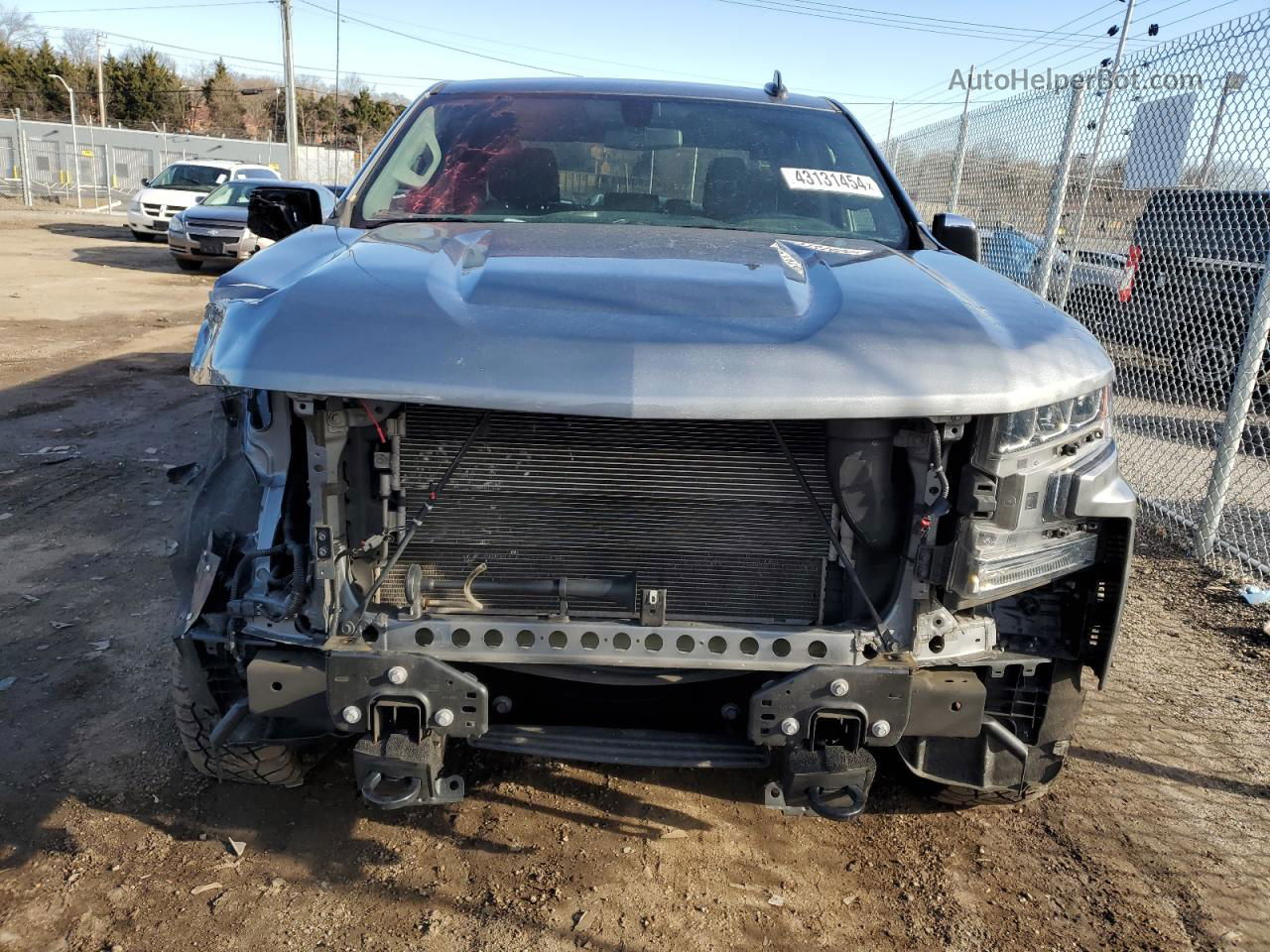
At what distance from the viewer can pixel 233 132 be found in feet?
177

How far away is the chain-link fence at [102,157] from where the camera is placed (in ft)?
106

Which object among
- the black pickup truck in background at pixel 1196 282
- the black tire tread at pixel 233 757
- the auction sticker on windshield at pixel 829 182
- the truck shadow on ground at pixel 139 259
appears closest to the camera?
the black tire tread at pixel 233 757

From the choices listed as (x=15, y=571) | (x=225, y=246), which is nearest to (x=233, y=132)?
(x=225, y=246)

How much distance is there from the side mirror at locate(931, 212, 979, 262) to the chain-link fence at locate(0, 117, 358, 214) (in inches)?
1229

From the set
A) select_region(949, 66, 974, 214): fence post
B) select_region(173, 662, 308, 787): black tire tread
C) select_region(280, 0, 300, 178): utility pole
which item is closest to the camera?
select_region(173, 662, 308, 787): black tire tread

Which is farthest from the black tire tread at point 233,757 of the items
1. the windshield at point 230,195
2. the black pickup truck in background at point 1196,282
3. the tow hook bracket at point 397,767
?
the windshield at point 230,195

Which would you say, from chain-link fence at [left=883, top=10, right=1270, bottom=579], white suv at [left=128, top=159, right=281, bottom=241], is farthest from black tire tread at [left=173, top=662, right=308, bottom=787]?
white suv at [left=128, top=159, right=281, bottom=241]

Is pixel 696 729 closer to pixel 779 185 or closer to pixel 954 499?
pixel 954 499

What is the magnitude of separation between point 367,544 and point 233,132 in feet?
194

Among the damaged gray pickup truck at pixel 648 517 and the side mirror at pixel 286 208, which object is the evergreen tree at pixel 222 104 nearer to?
the side mirror at pixel 286 208

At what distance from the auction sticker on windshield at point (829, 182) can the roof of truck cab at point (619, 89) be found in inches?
18.9

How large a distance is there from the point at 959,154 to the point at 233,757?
923 cm

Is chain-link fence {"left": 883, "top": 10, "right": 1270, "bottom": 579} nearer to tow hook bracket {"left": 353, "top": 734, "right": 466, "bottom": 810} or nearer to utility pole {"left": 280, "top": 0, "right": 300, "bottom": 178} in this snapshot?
tow hook bracket {"left": 353, "top": 734, "right": 466, "bottom": 810}

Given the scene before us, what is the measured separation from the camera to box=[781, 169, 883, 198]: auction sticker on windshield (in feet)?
11.0
